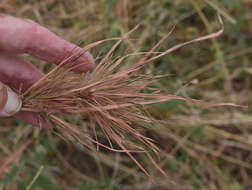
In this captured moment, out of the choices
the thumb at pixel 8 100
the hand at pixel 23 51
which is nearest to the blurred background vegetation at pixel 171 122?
the hand at pixel 23 51

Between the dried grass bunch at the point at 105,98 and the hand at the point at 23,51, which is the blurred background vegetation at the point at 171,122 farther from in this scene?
the dried grass bunch at the point at 105,98

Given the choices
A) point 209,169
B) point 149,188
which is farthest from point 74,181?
point 209,169

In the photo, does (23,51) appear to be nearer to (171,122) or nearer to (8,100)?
(8,100)

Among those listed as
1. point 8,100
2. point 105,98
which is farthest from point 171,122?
point 8,100

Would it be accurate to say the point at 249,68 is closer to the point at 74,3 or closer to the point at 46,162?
the point at 74,3

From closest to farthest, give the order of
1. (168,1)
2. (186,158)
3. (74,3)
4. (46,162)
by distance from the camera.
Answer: (46,162) → (186,158) → (168,1) → (74,3)

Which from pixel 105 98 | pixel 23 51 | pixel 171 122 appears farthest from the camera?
pixel 171 122

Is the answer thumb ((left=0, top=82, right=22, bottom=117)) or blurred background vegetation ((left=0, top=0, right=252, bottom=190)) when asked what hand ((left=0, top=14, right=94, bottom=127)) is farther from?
blurred background vegetation ((left=0, top=0, right=252, bottom=190))
